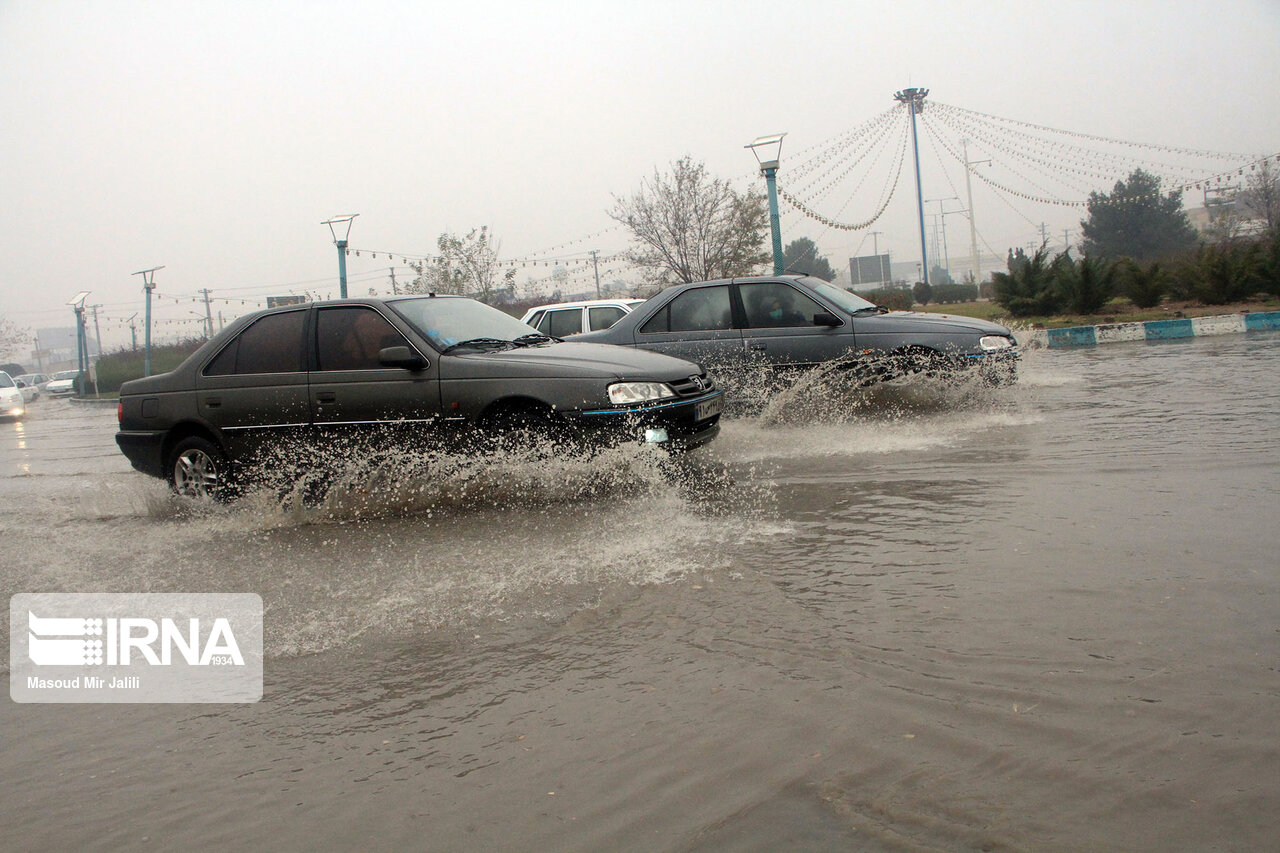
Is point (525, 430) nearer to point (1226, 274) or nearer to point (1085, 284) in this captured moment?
point (1085, 284)

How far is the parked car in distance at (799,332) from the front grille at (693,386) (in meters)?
2.07

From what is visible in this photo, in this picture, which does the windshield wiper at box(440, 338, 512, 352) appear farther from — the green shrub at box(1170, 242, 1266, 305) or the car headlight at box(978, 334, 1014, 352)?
the green shrub at box(1170, 242, 1266, 305)

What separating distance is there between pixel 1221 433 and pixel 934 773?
17.9ft

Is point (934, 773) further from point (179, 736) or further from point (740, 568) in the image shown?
point (179, 736)

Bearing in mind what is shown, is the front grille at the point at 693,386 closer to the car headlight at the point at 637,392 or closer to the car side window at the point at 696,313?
the car headlight at the point at 637,392

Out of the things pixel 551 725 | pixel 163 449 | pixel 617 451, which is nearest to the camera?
pixel 551 725

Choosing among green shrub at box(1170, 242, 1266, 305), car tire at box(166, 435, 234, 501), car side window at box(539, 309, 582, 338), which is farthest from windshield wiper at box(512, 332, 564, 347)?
green shrub at box(1170, 242, 1266, 305)

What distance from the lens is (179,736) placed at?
10.2 feet

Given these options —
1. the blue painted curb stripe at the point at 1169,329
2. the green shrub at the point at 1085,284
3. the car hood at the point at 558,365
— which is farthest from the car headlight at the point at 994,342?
the green shrub at the point at 1085,284

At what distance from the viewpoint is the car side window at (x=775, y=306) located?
896 centimetres

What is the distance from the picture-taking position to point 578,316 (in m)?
14.1

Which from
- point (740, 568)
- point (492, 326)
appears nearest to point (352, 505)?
point (492, 326)

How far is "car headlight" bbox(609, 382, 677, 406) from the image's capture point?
6070 mm

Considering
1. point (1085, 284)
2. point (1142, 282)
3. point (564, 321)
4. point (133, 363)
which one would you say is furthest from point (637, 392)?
point (133, 363)
